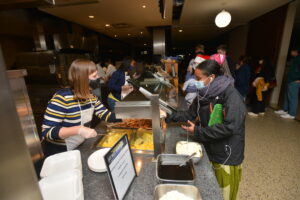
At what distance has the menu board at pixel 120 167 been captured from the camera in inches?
30.9

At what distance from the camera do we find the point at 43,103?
3.65 meters

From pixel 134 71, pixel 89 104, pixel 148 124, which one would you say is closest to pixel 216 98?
pixel 148 124

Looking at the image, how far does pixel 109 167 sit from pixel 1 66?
601 millimetres

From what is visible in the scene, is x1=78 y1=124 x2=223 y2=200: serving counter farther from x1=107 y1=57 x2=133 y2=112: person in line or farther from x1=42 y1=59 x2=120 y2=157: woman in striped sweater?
x1=107 y1=57 x2=133 y2=112: person in line

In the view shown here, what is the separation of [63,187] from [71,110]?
0.76 metres

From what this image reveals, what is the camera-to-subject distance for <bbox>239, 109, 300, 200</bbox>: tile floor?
6.87ft

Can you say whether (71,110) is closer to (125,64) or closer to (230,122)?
(230,122)

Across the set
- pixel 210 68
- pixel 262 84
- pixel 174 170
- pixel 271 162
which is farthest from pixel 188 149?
pixel 262 84

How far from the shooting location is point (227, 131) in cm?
131

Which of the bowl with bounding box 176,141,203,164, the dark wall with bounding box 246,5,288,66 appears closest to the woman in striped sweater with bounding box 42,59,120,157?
the bowl with bounding box 176,141,203,164

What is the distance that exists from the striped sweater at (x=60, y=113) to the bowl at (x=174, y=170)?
0.85m

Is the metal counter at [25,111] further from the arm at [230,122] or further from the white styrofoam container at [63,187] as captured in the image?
the arm at [230,122]

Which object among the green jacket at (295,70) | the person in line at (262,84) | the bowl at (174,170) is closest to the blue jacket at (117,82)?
the bowl at (174,170)

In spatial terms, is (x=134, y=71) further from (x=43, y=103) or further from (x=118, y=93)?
(x=43, y=103)
